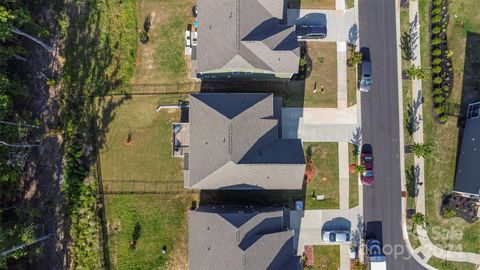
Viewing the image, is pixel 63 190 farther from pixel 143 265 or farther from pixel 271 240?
pixel 271 240

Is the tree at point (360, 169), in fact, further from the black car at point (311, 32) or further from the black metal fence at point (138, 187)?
the black metal fence at point (138, 187)

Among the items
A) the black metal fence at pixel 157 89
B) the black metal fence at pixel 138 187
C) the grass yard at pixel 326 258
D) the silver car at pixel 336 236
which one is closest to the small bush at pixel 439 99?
the silver car at pixel 336 236

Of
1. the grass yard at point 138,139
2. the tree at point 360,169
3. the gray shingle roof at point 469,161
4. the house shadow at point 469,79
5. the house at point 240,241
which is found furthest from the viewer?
the house shadow at point 469,79

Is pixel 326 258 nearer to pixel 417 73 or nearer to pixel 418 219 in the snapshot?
pixel 418 219

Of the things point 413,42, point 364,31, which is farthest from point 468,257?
point 364,31

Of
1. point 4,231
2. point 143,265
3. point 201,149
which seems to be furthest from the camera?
point 143,265

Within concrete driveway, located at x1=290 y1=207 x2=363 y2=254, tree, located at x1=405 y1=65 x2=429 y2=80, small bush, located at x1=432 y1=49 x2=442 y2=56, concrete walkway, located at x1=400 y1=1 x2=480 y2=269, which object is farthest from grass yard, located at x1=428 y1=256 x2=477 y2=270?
small bush, located at x1=432 y1=49 x2=442 y2=56

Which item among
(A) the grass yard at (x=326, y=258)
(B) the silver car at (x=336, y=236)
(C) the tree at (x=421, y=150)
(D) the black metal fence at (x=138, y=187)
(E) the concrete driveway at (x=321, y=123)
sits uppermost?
(E) the concrete driveway at (x=321, y=123)
